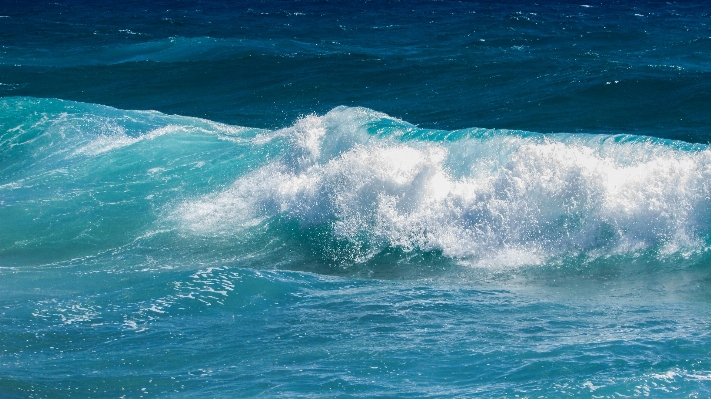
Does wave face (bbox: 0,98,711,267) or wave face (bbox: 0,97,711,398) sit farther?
wave face (bbox: 0,98,711,267)

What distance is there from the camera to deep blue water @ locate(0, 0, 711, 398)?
6.38 metres

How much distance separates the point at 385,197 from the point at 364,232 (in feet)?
2.04

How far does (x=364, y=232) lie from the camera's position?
33.8 feet

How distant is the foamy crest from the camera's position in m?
9.50

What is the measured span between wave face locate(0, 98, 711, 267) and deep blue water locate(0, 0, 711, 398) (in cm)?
4

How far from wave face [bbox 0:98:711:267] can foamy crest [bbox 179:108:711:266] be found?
2cm

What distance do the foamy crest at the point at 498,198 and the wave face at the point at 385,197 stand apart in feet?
0.06

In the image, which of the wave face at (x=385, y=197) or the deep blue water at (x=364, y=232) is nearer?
the deep blue water at (x=364, y=232)

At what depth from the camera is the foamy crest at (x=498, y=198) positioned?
9.50m

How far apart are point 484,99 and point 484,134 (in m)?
6.40

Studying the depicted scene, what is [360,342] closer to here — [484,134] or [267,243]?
[267,243]

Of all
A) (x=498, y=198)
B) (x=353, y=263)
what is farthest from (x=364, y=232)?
(x=498, y=198)

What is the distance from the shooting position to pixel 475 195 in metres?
10.3

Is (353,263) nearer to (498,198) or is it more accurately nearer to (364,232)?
(364,232)
